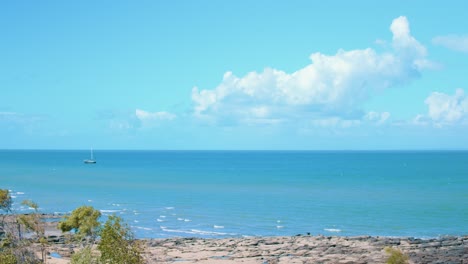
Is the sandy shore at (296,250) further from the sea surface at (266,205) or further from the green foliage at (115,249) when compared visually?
the green foliage at (115,249)

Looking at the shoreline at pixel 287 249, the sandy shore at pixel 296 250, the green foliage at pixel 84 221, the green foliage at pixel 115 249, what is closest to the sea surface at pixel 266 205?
the shoreline at pixel 287 249

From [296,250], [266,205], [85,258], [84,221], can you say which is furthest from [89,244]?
[266,205]

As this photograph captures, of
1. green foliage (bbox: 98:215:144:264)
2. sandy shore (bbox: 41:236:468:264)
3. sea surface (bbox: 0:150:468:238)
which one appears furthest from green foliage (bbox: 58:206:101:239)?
green foliage (bbox: 98:215:144:264)

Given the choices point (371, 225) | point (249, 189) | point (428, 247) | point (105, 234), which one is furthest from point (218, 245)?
point (249, 189)

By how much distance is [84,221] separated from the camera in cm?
4806

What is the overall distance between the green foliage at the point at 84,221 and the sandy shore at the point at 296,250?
302 cm

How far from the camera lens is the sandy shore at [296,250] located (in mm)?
48156

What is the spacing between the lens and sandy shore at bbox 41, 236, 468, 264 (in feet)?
158

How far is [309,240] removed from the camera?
5800 cm

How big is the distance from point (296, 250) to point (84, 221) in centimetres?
2081

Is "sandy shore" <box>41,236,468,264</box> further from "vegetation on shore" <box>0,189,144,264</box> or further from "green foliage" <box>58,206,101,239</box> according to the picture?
"vegetation on shore" <box>0,189,144,264</box>

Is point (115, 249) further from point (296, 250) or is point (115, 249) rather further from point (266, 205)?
point (266, 205)

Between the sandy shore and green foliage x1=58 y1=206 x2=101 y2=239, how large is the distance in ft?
9.91

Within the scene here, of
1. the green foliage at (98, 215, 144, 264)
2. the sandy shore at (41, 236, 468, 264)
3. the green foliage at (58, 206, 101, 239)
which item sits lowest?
the sandy shore at (41, 236, 468, 264)
